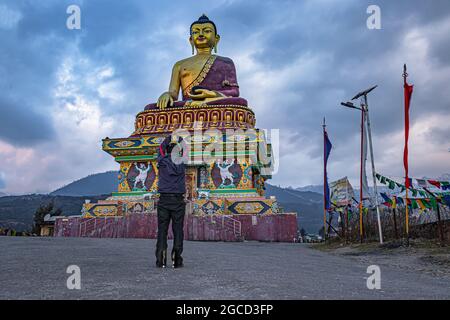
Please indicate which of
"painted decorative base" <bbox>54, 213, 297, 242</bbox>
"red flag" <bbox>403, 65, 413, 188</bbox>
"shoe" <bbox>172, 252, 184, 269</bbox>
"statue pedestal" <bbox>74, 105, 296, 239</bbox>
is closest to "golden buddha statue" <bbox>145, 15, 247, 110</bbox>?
"statue pedestal" <bbox>74, 105, 296, 239</bbox>

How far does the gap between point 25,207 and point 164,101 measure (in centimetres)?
4140

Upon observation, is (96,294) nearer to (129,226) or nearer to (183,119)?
(129,226)

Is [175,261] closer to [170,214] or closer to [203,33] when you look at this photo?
[170,214]

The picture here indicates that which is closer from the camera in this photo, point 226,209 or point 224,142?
point 226,209

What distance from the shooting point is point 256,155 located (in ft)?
67.4

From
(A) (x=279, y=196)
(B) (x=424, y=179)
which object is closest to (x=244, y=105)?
(B) (x=424, y=179)

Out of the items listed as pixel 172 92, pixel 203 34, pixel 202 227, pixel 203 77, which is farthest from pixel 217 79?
pixel 202 227

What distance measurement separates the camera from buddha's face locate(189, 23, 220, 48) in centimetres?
2466

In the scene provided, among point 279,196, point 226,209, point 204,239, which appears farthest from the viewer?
point 279,196

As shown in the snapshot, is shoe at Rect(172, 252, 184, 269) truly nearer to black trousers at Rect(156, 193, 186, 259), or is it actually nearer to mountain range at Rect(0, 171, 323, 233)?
black trousers at Rect(156, 193, 186, 259)

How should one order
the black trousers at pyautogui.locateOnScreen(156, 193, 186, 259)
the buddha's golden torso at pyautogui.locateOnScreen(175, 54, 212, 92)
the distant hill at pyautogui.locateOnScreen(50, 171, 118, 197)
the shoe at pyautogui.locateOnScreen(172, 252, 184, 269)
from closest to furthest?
the shoe at pyautogui.locateOnScreen(172, 252, 184, 269)
the black trousers at pyautogui.locateOnScreen(156, 193, 186, 259)
the buddha's golden torso at pyautogui.locateOnScreen(175, 54, 212, 92)
the distant hill at pyautogui.locateOnScreen(50, 171, 118, 197)

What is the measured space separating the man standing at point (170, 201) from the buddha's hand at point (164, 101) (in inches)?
667

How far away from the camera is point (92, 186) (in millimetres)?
180000
